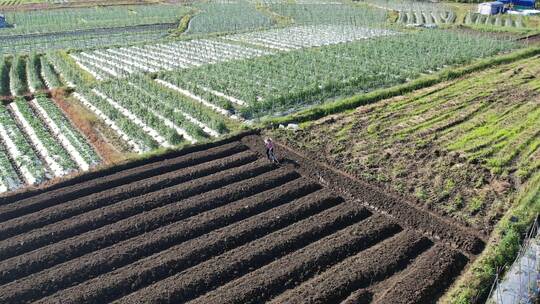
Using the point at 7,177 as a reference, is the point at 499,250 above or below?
below

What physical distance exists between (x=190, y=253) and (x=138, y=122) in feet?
32.8

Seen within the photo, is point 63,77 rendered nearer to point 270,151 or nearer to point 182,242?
point 270,151

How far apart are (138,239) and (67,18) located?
4430 cm

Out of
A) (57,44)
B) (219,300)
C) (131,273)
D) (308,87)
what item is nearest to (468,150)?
(308,87)

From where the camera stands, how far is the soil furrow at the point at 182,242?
10.4m

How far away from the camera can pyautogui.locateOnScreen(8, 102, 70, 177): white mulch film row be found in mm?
15891

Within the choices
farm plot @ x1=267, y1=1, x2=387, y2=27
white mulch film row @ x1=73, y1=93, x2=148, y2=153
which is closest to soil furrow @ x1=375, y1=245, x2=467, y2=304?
white mulch film row @ x1=73, y1=93, x2=148, y2=153

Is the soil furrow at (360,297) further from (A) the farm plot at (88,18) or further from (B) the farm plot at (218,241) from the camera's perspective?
(A) the farm plot at (88,18)

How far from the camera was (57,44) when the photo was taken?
120 feet

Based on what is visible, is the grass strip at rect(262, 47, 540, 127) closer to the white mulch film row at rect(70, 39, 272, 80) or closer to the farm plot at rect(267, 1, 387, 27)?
the white mulch film row at rect(70, 39, 272, 80)

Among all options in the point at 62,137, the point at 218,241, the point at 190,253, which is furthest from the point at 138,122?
the point at 190,253

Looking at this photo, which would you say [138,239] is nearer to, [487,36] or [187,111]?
[187,111]

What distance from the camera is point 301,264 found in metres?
10.9

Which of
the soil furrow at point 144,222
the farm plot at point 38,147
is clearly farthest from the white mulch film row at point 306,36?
the soil furrow at point 144,222
